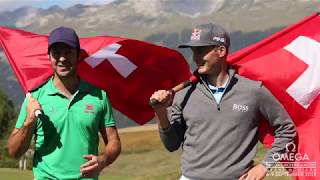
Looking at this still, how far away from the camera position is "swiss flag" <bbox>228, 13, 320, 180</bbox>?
6477mm

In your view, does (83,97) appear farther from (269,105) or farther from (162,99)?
(269,105)

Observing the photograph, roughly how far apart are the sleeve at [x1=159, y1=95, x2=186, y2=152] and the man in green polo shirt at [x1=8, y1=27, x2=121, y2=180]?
51 cm

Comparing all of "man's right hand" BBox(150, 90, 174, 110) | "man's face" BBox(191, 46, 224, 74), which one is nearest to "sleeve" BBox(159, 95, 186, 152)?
"man's right hand" BBox(150, 90, 174, 110)

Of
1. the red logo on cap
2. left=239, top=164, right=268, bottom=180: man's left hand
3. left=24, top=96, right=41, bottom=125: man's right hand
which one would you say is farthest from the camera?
the red logo on cap

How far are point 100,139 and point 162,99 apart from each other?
729mm

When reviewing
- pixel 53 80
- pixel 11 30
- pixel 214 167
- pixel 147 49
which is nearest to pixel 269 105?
pixel 214 167

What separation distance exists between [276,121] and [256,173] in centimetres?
49

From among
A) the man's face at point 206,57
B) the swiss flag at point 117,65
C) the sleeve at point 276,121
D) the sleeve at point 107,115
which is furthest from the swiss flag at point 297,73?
the sleeve at point 107,115

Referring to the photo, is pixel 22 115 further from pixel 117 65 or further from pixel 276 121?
pixel 117 65

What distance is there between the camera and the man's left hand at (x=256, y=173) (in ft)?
17.8

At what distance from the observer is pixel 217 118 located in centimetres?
543

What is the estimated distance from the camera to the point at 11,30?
7.62m

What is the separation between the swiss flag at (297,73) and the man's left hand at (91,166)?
76.0 inches

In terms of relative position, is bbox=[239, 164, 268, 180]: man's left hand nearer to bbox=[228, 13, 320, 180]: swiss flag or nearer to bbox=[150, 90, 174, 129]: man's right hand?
bbox=[150, 90, 174, 129]: man's right hand
